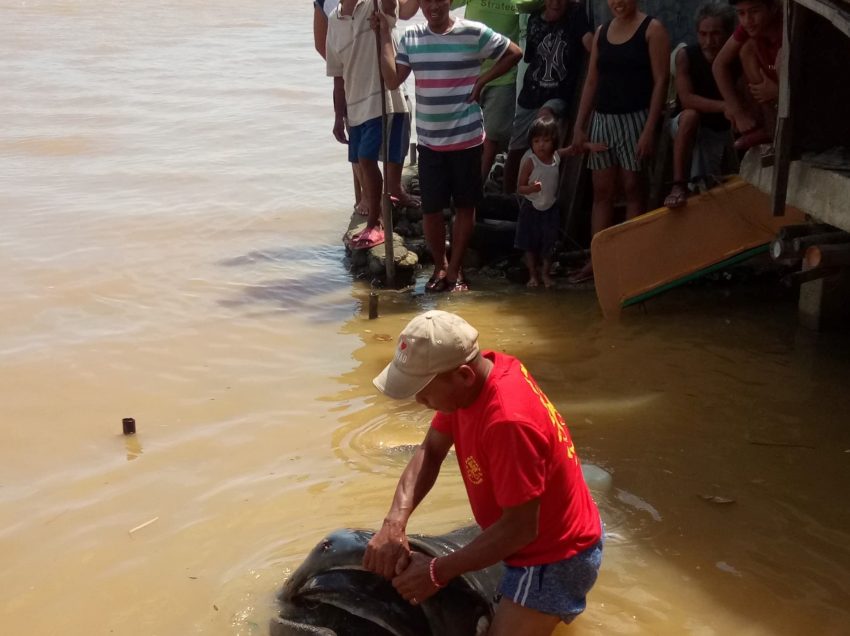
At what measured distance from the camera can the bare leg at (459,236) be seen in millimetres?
8031

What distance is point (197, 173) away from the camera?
11.9 metres

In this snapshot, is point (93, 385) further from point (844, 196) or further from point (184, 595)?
point (844, 196)

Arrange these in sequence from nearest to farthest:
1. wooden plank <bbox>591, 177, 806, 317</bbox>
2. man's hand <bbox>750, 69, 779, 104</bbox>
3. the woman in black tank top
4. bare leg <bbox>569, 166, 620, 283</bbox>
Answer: man's hand <bbox>750, 69, 779, 104</bbox> → wooden plank <bbox>591, 177, 806, 317</bbox> → the woman in black tank top → bare leg <bbox>569, 166, 620, 283</bbox>

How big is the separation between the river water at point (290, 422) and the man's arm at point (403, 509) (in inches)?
36.7

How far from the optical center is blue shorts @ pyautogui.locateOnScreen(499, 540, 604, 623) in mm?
3268

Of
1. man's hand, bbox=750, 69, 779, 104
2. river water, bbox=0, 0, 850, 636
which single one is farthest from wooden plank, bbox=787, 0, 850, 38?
river water, bbox=0, 0, 850, 636

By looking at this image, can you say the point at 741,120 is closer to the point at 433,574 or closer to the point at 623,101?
the point at 623,101

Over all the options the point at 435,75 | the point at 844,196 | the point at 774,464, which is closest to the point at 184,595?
the point at 774,464

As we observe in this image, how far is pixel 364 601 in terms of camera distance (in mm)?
3486

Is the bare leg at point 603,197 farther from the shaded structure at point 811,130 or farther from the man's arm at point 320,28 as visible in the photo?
the man's arm at point 320,28

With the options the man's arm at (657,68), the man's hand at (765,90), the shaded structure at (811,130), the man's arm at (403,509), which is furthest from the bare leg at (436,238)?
the man's arm at (403,509)

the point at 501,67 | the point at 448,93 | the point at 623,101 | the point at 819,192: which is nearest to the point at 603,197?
the point at 623,101

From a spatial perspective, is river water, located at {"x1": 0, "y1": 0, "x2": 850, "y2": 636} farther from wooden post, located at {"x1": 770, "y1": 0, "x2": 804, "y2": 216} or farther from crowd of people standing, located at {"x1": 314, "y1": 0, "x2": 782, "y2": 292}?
wooden post, located at {"x1": 770, "y1": 0, "x2": 804, "y2": 216}

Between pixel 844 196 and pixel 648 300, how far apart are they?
9.10 feet
